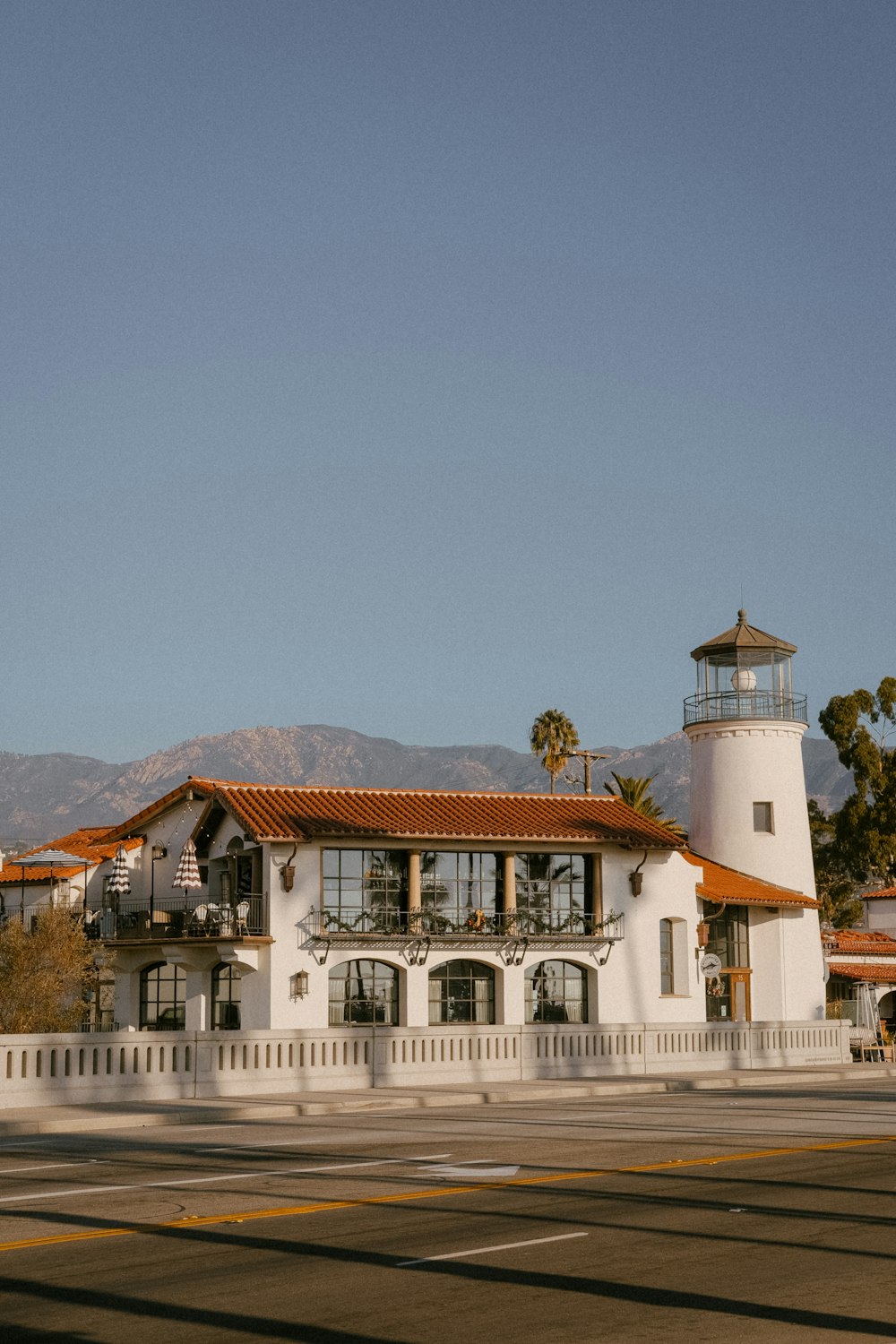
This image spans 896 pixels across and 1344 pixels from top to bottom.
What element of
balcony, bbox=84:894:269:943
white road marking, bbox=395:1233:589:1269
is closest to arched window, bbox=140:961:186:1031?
balcony, bbox=84:894:269:943

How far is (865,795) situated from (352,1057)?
5516cm

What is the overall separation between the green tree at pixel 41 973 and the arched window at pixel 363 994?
311 inches

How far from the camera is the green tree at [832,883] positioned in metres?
77.9

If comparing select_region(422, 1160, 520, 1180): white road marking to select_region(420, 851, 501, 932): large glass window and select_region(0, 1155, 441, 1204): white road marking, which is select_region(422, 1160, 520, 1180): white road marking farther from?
select_region(420, 851, 501, 932): large glass window

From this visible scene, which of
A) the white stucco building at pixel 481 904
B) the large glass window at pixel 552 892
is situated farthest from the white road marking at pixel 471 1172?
the large glass window at pixel 552 892

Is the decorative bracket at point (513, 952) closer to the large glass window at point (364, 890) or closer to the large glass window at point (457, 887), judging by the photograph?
the large glass window at point (457, 887)

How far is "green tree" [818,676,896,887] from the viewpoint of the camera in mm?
78750

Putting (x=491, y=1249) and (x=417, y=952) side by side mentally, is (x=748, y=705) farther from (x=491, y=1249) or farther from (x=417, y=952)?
(x=491, y=1249)

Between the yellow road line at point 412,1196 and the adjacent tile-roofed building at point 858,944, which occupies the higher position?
the adjacent tile-roofed building at point 858,944

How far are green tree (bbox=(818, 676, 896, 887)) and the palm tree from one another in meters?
15.0

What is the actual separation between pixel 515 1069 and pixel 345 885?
16.4 meters

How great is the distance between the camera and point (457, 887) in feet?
168

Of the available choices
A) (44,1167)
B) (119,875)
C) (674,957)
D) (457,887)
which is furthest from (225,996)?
(44,1167)

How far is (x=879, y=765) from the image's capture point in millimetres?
80250
